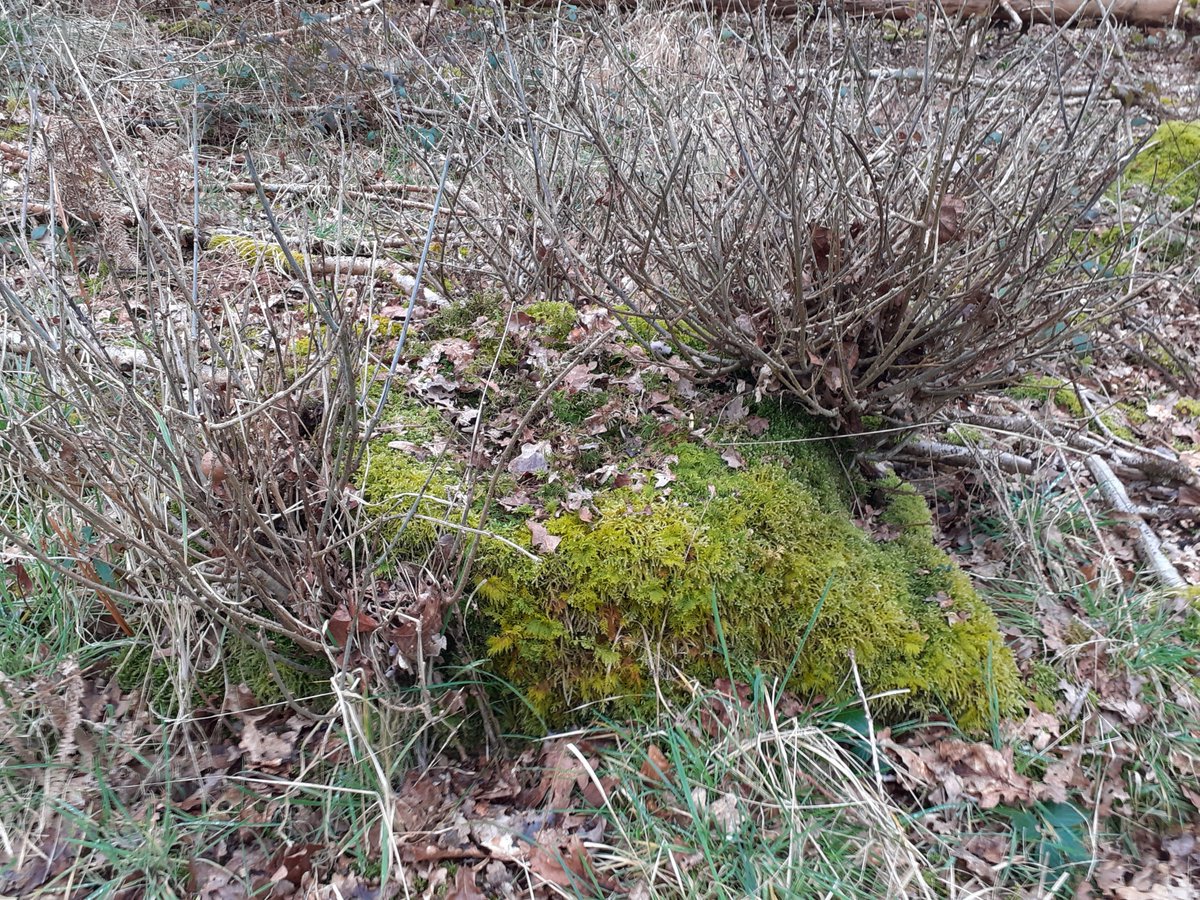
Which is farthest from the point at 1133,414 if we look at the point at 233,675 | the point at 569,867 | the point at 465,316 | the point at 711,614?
the point at 233,675

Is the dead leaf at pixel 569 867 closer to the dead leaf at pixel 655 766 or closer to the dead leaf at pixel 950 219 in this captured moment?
the dead leaf at pixel 655 766

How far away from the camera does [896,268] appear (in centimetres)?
254

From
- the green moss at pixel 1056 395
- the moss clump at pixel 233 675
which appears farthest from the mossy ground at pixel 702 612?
the green moss at pixel 1056 395

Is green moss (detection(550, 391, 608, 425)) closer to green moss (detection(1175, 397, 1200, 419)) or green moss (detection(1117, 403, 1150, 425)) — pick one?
green moss (detection(1117, 403, 1150, 425))

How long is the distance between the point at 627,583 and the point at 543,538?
321 mm

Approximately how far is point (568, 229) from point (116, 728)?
2.98 metres

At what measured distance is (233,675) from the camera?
255 centimetres

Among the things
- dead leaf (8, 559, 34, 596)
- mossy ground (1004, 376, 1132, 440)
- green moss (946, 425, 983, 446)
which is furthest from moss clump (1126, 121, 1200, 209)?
dead leaf (8, 559, 34, 596)

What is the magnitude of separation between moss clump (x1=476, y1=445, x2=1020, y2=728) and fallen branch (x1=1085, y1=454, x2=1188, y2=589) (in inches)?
39.5

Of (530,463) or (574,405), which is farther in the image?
(574,405)

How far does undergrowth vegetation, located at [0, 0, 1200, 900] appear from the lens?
214 cm

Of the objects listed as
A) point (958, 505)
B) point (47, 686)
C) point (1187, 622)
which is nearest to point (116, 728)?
point (47, 686)

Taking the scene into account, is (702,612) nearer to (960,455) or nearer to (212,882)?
(212,882)

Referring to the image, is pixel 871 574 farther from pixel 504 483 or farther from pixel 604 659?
pixel 504 483
